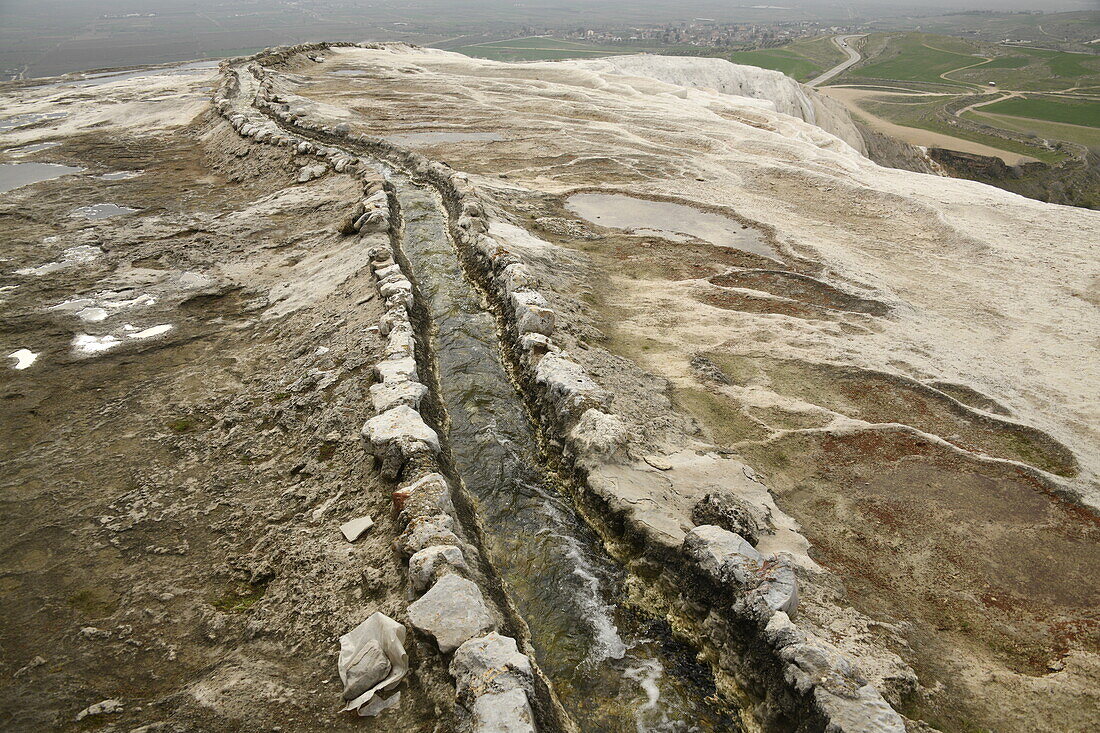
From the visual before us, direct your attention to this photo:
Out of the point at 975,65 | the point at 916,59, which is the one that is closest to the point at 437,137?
the point at 975,65

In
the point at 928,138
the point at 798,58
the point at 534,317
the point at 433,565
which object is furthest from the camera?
the point at 798,58

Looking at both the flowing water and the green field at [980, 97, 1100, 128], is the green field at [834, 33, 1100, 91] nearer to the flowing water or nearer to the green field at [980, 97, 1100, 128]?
the green field at [980, 97, 1100, 128]

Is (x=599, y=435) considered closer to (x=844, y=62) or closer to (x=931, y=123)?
(x=931, y=123)

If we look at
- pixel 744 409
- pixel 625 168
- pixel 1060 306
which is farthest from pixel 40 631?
pixel 625 168

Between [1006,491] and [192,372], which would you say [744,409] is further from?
[192,372]

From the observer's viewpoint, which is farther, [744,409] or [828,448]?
[744,409]

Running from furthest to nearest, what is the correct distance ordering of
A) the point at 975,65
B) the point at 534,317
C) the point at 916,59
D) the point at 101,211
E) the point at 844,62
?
the point at 844,62
the point at 916,59
the point at 975,65
the point at 101,211
the point at 534,317
